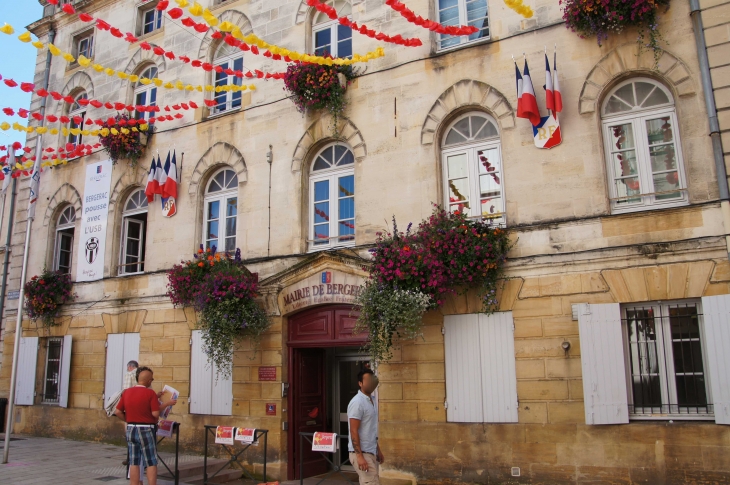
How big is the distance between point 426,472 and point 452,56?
687 cm

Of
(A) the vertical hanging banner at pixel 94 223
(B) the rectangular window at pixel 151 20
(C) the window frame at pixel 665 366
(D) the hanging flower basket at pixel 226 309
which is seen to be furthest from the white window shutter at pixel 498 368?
(B) the rectangular window at pixel 151 20

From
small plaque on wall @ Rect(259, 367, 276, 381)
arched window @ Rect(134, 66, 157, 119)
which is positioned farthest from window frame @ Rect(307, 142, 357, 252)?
arched window @ Rect(134, 66, 157, 119)

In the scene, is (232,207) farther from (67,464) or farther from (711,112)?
(711,112)

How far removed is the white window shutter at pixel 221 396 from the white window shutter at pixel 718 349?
810cm

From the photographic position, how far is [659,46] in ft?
29.8

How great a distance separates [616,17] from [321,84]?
203 inches

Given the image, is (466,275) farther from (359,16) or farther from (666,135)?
(359,16)

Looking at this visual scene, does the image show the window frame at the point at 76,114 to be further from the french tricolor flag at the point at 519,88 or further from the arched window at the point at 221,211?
the french tricolor flag at the point at 519,88

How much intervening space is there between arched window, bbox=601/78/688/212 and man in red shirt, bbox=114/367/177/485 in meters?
7.11

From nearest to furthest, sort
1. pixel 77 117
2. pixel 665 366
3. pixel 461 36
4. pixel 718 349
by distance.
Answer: pixel 718 349 < pixel 665 366 < pixel 461 36 < pixel 77 117

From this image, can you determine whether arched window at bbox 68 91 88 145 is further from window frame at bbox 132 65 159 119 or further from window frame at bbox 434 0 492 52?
window frame at bbox 434 0 492 52

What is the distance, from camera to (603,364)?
28.0 ft

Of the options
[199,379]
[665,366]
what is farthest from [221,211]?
[665,366]

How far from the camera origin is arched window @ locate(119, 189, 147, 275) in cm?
1470
